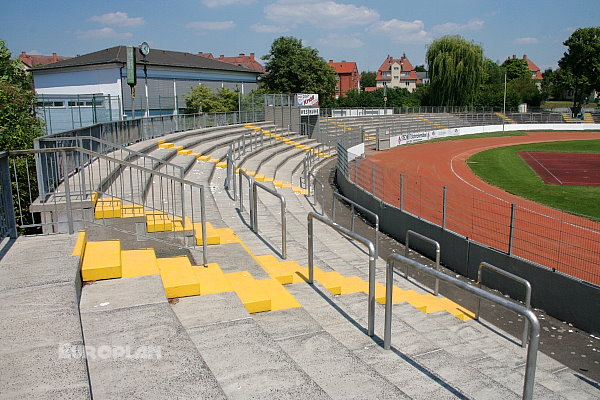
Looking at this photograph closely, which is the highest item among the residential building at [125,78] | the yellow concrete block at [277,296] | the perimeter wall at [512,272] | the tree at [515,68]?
the tree at [515,68]

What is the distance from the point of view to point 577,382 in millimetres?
6105

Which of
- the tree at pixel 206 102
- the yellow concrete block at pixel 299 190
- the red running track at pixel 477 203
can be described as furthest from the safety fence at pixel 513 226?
the tree at pixel 206 102

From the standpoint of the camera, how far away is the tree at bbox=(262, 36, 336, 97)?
67.9m

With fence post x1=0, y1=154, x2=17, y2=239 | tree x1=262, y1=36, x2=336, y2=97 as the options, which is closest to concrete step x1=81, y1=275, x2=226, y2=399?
fence post x1=0, y1=154, x2=17, y2=239

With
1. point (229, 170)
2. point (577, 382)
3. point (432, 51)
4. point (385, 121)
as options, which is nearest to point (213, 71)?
point (385, 121)

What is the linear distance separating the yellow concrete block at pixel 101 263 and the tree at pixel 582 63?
270 ft

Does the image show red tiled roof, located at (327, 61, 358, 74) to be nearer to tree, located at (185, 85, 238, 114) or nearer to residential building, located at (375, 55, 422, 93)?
residential building, located at (375, 55, 422, 93)

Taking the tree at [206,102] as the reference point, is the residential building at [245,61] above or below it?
above

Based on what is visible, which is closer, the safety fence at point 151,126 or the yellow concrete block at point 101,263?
the yellow concrete block at point 101,263

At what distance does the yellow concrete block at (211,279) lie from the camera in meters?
5.91

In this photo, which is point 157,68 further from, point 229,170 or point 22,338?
point 22,338

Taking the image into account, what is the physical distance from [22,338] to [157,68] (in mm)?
53346

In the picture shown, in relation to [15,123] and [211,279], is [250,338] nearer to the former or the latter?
[211,279]

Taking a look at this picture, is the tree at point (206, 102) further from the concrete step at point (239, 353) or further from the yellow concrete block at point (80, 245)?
the concrete step at point (239, 353)
